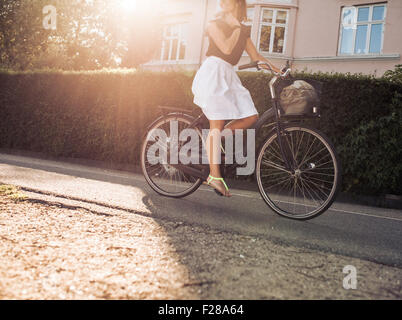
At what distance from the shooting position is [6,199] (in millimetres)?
2988

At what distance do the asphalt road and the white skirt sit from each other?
2.92ft

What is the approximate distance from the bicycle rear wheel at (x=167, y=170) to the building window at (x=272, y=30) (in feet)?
46.9

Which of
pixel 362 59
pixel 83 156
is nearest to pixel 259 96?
pixel 83 156

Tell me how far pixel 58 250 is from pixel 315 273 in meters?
1.33

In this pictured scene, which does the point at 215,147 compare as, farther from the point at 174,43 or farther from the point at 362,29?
the point at 174,43

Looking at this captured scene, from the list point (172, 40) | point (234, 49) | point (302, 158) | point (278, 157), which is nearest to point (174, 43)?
point (172, 40)

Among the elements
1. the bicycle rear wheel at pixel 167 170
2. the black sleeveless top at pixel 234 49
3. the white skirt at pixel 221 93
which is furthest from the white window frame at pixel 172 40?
the white skirt at pixel 221 93

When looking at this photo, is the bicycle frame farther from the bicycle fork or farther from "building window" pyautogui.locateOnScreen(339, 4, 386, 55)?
"building window" pyautogui.locateOnScreen(339, 4, 386, 55)

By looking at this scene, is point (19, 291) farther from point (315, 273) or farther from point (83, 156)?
point (83, 156)

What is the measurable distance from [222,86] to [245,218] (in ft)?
3.92

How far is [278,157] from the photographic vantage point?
3.20m

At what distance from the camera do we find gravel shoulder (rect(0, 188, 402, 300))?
4.82ft

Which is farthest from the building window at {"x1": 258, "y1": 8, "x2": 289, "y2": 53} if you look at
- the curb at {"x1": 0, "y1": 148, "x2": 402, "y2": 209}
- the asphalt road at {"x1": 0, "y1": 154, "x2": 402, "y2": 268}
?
the asphalt road at {"x1": 0, "y1": 154, "x2": 402, "y2": 268}

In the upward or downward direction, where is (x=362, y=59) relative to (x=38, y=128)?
upward
